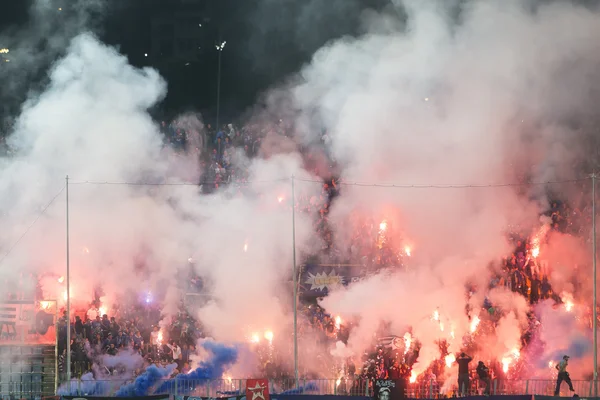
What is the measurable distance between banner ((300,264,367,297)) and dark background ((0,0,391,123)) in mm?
9012

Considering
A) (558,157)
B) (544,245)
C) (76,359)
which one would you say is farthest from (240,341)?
(558,157)

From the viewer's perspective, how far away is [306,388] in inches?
850

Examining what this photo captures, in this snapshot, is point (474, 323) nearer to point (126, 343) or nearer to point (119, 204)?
point (126, 343)

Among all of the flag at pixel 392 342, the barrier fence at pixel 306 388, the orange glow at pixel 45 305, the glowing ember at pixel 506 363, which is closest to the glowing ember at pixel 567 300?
the glowing ember at pixel 506 363

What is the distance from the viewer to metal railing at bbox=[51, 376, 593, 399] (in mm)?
21172

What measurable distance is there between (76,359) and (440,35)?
14.7 meters

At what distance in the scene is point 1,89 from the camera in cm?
3288

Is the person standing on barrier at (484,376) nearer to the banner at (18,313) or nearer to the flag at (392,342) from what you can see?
the flag at (392,342)

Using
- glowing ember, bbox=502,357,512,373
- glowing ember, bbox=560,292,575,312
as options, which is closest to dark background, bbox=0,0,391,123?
glowing ember, bbox=560,292,575,312

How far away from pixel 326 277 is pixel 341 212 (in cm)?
309

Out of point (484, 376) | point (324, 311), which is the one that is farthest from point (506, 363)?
point (324, 311)

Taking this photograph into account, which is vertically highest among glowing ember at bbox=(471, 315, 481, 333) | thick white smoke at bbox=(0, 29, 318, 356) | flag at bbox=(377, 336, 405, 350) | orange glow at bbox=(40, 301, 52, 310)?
thick white smoke at bbox=(0, 29, 318, 356)

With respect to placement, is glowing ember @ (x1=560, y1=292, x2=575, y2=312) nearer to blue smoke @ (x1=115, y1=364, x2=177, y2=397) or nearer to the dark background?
blue smoke @ (x1=115, y1=364, x2=177, y2=397)

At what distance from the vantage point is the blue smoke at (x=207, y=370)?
70.2 feet
